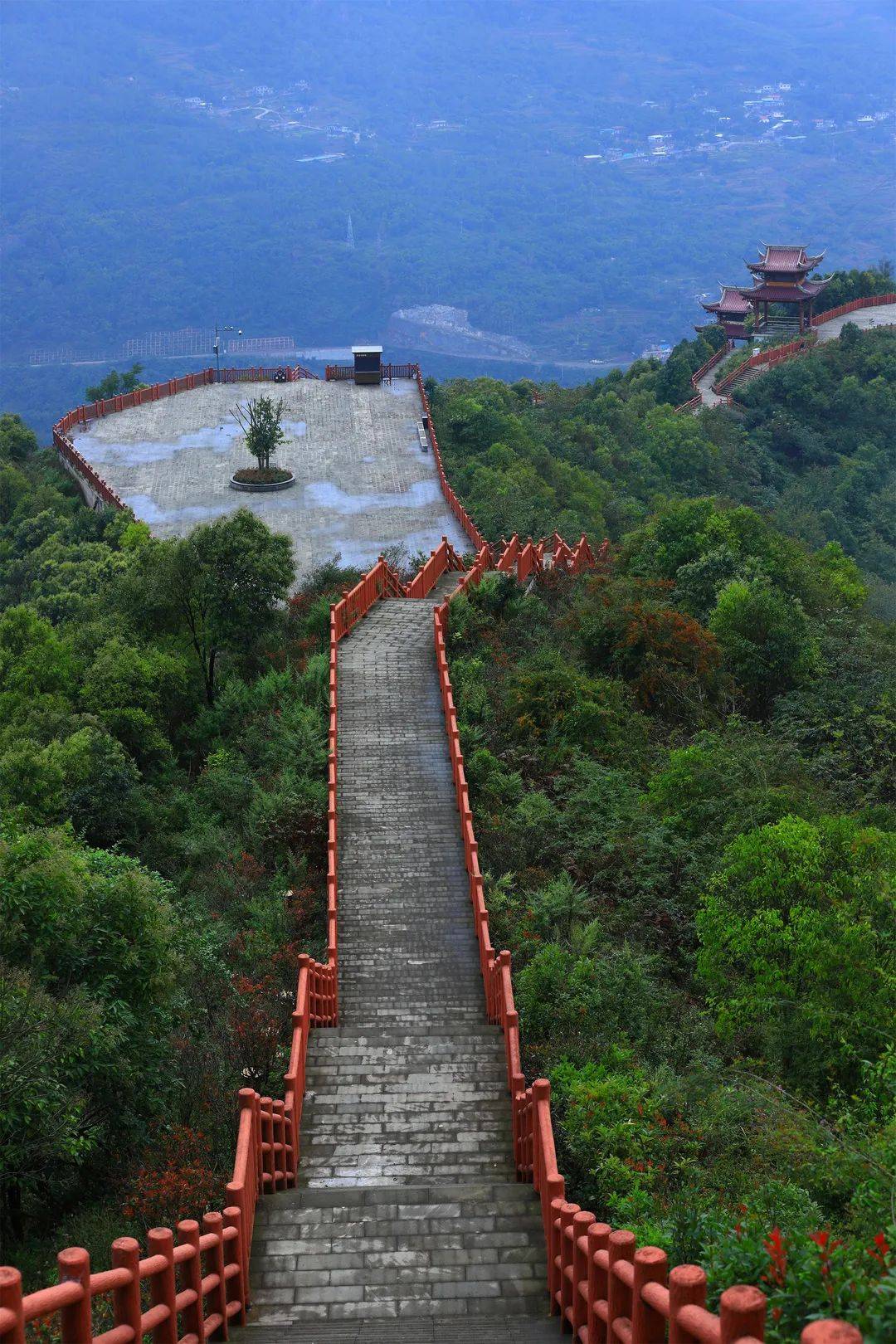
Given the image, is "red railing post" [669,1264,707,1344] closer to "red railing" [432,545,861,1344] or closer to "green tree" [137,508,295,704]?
"red railing" [432,545,861,1344]

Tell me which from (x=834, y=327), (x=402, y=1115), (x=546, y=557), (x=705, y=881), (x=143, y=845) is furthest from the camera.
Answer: (x=834, y=327)

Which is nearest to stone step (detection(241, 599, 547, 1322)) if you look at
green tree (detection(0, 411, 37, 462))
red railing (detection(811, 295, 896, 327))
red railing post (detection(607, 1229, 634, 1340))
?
red railing post (detection(607, 1229, 634, 1340))

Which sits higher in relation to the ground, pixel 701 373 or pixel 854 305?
pixel 854 305

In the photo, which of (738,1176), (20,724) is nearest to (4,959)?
(738,1176)

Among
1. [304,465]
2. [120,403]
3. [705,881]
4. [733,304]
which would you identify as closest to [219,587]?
[705,881]

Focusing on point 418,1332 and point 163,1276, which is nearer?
point 163,1276

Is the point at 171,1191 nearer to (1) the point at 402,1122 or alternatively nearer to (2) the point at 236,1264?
(2) the point at 236,1264

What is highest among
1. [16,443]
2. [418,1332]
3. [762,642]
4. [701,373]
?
[701,373]
